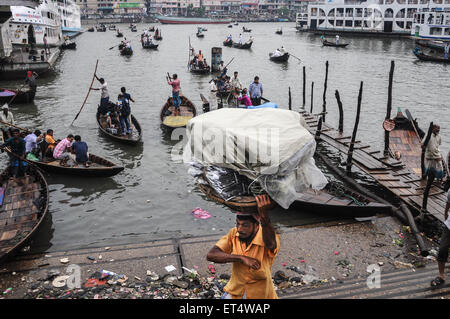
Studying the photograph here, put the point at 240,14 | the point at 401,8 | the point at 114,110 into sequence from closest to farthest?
the point at 114,110, the point at 401,8, the point at 240,14

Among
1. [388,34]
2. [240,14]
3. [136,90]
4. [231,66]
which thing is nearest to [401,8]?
[388,34]

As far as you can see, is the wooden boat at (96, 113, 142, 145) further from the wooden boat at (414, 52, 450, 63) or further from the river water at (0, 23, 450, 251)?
the wooden boat at (414, 52, 450, 63)

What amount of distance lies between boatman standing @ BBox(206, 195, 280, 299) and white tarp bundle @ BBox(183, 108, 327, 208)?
965 millimetres

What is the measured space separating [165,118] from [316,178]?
529 inches

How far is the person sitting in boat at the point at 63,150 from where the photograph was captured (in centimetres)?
1307

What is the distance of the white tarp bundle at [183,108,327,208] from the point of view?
17.2 ft

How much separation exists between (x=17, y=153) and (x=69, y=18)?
77594 millimetres

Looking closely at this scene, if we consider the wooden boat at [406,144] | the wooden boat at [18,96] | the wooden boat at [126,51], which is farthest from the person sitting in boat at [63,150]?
the wooden boat at [126,51]

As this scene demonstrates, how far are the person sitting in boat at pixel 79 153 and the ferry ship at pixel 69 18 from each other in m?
63.5

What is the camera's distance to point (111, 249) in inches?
360

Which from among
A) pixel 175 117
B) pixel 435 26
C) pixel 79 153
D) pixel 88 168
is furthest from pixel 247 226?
pixel 435 26

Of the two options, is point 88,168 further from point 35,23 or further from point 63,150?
point 35,23

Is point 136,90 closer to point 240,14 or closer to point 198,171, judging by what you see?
point 198,171

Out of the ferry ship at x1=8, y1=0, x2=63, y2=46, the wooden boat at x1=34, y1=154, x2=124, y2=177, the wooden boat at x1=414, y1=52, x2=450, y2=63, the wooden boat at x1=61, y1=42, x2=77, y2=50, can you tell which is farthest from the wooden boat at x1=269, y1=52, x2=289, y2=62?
the wooden boat at x1=34, y1=154, x2=124, y2=177
